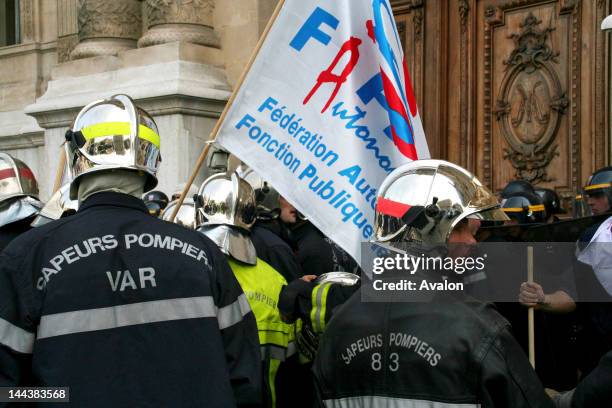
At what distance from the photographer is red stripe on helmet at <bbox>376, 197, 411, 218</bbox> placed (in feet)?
10.2

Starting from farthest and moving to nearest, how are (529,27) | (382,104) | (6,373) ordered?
(529,27) → (382,104) → (6,373)

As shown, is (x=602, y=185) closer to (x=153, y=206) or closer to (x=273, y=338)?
(x=273, y=338)

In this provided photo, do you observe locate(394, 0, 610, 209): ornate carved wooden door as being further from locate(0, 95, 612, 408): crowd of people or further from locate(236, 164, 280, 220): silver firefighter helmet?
locate(0, 95, 612, 408): crowd of people

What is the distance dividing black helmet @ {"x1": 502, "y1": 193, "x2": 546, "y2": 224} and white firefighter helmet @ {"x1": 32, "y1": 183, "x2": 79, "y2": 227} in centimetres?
245

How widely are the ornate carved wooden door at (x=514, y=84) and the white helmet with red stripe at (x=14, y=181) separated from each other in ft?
14.0

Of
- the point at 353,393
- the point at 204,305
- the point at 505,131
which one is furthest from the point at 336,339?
the point at 505,131

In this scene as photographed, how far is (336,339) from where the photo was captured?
3.14 m

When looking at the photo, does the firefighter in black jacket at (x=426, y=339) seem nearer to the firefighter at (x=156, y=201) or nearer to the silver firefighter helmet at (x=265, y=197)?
the silver firefighter helmet at (x=265, y=197)

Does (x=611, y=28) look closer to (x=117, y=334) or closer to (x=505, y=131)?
(x=505, y=131)

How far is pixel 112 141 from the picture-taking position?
3.21 metres

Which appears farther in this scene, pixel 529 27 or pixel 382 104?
pixel 529 27

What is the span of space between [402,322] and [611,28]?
3892mm

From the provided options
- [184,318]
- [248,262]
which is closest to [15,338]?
[184,318]

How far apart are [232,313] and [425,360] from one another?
0.62 meters
